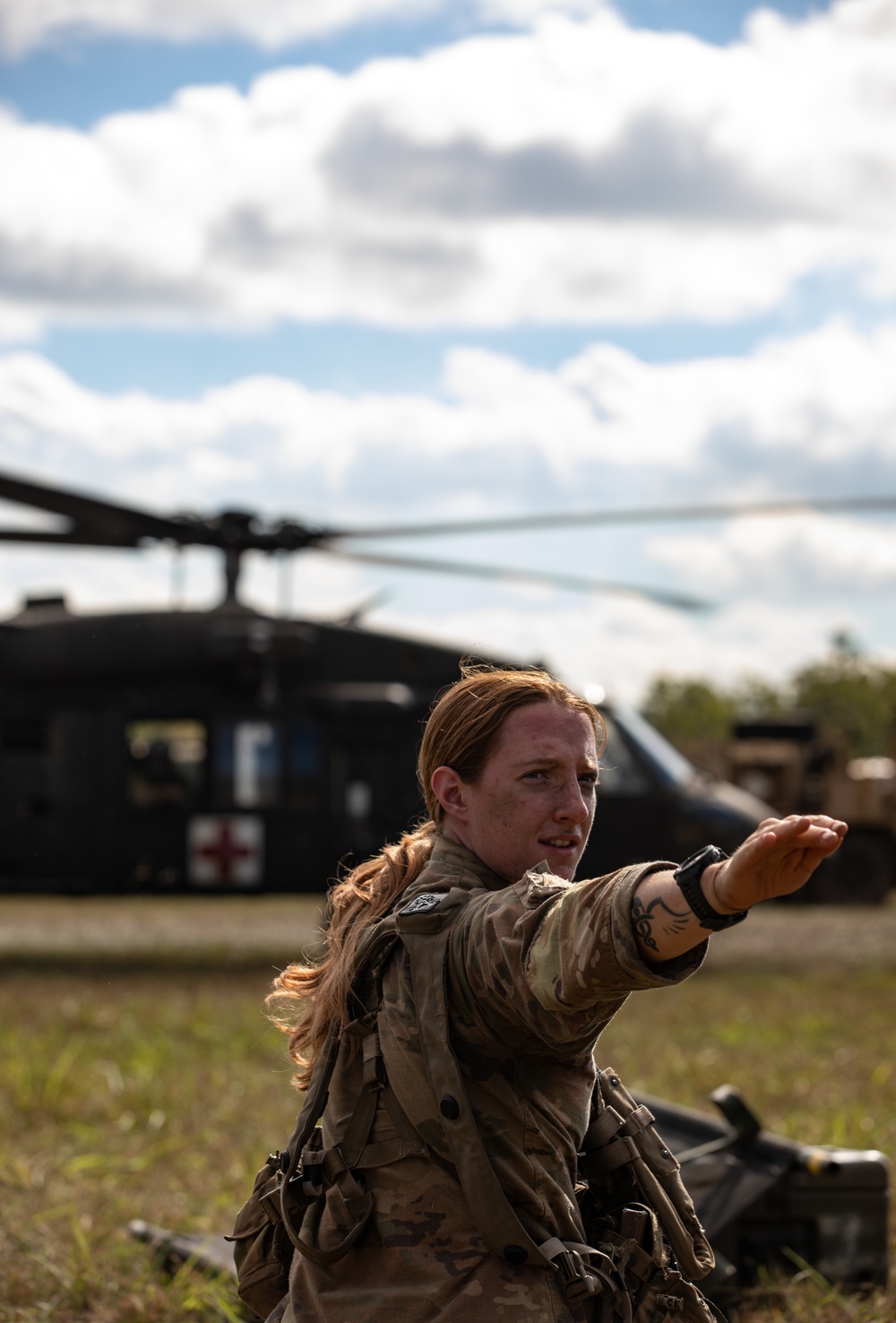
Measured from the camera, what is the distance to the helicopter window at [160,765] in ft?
35.5

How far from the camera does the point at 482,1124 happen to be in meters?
2.00

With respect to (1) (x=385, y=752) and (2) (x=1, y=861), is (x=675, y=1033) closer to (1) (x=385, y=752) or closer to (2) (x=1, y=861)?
(1) (x=385, y=752)

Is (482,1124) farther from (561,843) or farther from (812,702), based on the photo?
(812,702)

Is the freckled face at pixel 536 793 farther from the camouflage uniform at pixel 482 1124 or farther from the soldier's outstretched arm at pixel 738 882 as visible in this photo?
the soldier's outstretched arm at pixel 738 882

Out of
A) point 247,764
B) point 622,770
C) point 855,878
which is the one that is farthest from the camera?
point 855,878

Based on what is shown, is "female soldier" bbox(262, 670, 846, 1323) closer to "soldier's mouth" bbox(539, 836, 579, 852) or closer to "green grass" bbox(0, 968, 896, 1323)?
"soldier's mouth" bbox(539, 836, 579, 852)

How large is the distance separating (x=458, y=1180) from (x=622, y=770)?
962 centimetres

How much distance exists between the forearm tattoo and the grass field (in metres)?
2.24

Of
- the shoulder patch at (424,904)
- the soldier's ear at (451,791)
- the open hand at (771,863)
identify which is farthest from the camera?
the soldier's ear at (451,791)

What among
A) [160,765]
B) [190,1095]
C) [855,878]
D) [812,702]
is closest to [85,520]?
[160,765]

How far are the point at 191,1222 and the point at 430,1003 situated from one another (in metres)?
2.85

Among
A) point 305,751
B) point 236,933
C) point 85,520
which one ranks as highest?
point 85,520

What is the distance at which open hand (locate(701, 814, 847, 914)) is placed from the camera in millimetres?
1651

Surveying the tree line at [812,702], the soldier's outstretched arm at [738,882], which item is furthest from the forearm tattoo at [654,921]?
the tree line at [812,702]
